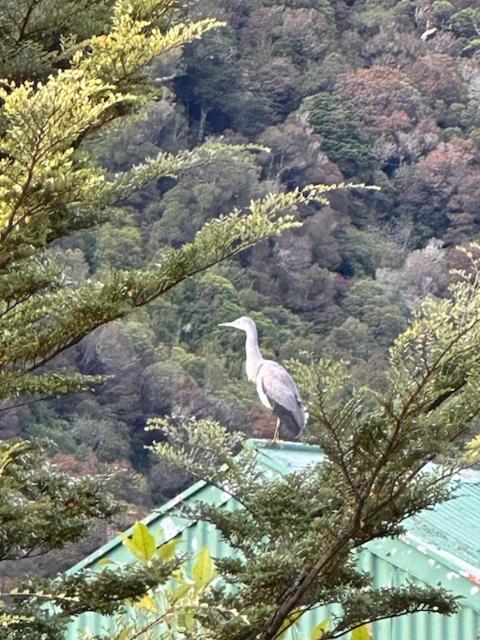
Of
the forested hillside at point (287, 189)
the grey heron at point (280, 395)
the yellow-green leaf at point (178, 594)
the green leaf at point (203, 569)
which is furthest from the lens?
the forested hillside at point (287, 189)

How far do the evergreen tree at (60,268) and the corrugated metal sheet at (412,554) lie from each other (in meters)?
0.72

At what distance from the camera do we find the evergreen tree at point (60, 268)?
433cm

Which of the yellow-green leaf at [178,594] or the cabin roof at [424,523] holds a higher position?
the yellow-green leaf at [178,594]

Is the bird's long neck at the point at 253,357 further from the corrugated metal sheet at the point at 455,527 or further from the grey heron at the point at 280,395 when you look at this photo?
the corrugated metal sheet at the point at 455,527

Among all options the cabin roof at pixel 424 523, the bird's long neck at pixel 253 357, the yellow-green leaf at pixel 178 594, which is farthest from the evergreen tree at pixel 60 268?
the bird's long neck at pixel 253 357

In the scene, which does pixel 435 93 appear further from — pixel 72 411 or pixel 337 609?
pixel 337 609

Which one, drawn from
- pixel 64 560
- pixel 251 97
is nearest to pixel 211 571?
pixel 64 560

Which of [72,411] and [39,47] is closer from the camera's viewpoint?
[39,47]

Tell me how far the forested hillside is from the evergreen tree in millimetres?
16982

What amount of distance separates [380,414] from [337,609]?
9.33 ft

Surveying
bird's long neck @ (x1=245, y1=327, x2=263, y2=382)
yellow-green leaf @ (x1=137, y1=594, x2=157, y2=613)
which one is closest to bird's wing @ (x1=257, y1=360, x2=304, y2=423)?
bird's long neck @ (x1=245, y1=327, x2=263, y2=382)

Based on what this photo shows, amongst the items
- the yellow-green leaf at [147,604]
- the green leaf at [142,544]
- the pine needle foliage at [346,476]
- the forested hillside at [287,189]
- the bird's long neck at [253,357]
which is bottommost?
the forested hillside at [287,189]

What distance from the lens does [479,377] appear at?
392 cm

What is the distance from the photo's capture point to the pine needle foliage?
153 inches
